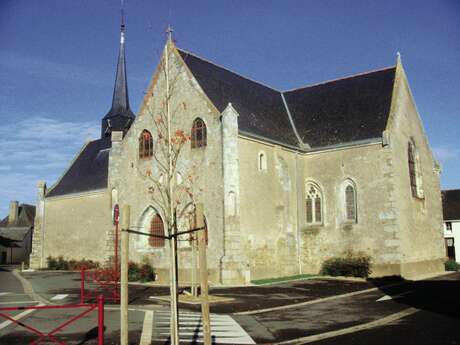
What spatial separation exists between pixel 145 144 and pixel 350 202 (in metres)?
11.5

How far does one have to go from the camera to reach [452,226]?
1727 inches

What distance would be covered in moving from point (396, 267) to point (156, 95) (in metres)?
15.0

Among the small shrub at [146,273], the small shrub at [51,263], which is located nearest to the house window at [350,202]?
the small shrub at [146,273]

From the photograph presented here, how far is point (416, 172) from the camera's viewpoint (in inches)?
1061

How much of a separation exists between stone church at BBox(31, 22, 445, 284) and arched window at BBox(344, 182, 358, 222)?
0.26 ft

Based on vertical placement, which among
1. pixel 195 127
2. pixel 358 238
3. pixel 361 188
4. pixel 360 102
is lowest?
pixel 358 238

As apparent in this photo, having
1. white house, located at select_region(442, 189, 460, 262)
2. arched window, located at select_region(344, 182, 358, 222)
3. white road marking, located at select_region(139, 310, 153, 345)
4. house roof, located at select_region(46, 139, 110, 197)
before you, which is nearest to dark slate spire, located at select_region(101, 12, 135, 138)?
house roof, located at select_region(46, 139, 110, 197)

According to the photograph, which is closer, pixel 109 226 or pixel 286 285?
pixel 286 285

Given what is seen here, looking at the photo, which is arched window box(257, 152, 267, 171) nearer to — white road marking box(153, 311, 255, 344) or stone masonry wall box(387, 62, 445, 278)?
stone masonry wall box(387, 62, 445, 278)

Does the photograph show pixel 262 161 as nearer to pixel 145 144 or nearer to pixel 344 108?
pixel 145 144

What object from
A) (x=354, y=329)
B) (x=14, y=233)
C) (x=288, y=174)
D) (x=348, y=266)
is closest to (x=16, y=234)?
(x=14, y=233)

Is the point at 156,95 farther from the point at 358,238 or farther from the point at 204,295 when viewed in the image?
the point at 204,295

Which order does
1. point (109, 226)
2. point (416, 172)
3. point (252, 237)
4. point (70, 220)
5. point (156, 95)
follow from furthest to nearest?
point (70, 220) < point (109, 226) < point (416, 172) < point (156, 95) < point (252, 237)

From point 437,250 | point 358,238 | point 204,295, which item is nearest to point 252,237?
point 358,238
